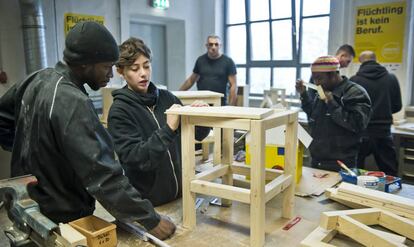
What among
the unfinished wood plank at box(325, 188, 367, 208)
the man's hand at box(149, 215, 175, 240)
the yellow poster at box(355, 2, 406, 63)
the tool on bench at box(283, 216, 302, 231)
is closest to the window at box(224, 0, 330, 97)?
the yellow poster at box(355, 2, 406, 63)

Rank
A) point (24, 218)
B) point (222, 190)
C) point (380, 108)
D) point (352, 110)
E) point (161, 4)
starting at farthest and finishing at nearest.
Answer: point (161, 4) → point (380, 108) → point (352, 110) → point (222, 190) → point (24, 218)

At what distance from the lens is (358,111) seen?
202 cm

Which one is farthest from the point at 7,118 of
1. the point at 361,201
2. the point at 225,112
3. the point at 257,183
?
the point at 361,201

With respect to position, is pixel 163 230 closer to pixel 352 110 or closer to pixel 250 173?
pixel 250 173

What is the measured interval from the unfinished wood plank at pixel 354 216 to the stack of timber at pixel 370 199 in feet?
0.20

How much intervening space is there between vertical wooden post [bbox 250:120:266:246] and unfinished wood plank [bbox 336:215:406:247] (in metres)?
0.25

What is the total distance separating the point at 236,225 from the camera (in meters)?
1.18

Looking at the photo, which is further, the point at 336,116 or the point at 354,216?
the point at 336,116

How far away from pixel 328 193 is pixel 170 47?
4265mm

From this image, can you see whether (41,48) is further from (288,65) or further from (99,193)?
(288,65)

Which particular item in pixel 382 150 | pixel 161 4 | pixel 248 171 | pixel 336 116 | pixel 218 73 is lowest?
pixel 382 150

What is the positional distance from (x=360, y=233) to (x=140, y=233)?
655 millimetres

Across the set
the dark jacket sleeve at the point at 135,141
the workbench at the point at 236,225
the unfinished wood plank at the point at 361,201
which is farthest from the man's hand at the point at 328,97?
the dark jacket sleeve at the point at 135,141

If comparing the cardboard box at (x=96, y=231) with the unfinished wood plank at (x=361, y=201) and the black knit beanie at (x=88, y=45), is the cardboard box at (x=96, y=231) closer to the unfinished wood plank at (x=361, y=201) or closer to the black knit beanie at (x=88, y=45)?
the black knit beanie at (x=88, y=45)
